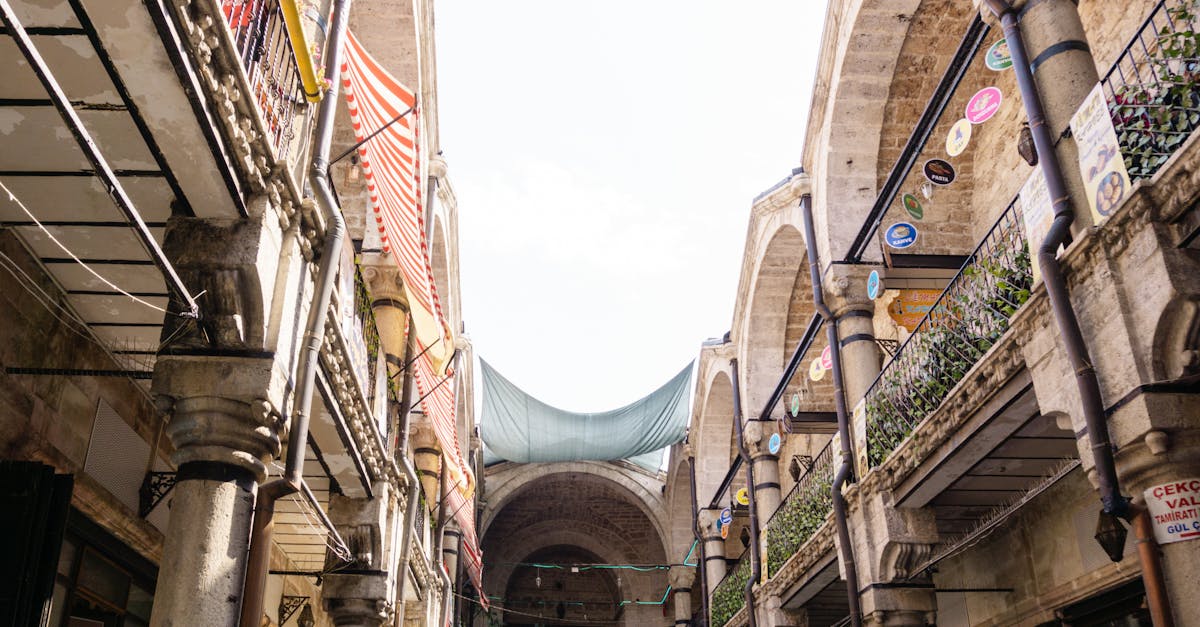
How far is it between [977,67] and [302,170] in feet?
29.5

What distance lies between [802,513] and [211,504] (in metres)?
10.4

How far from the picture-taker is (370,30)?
1184 cm

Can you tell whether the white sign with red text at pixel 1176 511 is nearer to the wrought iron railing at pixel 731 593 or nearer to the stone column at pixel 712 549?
the wrought iron railing at pixel 731 593

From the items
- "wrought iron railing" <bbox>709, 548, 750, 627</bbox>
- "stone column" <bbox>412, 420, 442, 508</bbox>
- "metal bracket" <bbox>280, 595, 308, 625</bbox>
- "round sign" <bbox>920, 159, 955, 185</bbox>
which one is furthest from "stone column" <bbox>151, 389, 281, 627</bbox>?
"wrought iron railing" <bbox>709, 548, 750, 627</bbox>

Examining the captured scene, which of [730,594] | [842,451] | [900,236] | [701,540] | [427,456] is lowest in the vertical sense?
[730,594]

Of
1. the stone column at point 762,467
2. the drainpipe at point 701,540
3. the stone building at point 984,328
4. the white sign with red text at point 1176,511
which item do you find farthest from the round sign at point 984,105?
the drainpipe at point 701,540

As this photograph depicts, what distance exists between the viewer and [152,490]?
307 inches

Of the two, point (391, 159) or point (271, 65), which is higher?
point (391, 159)

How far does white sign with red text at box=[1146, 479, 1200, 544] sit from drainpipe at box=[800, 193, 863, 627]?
19.4 ft

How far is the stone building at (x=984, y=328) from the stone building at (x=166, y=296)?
16.5 ft

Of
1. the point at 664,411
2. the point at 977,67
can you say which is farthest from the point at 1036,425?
the point at 664,411

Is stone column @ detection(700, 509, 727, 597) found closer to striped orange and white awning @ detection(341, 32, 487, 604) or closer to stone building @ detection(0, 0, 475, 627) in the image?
striped orange and white awning @ detection(341, 32, 487, 604)

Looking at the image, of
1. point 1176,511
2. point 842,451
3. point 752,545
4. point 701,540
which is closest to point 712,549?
point 701,540

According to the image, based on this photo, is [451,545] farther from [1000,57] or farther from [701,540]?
[1000,57]
